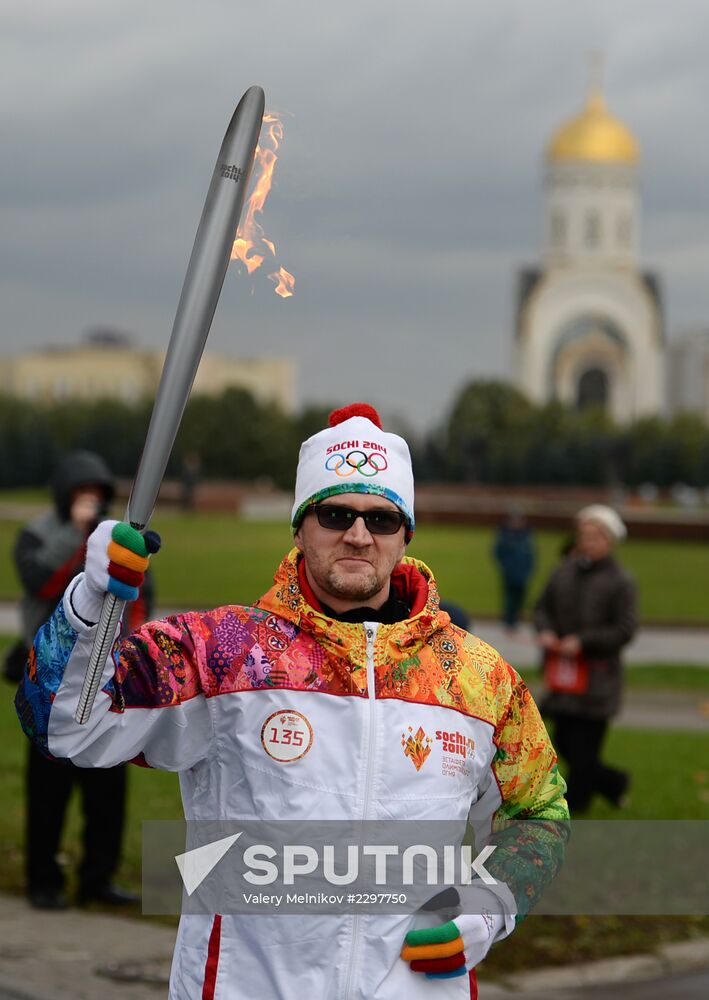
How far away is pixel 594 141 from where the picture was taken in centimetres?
8525

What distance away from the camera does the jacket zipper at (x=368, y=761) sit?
7.66 feet

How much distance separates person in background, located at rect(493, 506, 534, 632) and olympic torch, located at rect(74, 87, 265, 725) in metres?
13.5

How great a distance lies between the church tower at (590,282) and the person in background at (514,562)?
70.5 m

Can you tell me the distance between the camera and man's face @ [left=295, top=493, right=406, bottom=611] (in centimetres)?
248

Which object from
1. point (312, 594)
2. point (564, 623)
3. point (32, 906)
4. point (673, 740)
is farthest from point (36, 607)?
point (673, 740)

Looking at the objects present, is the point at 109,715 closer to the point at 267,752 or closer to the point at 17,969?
the point at 267,752

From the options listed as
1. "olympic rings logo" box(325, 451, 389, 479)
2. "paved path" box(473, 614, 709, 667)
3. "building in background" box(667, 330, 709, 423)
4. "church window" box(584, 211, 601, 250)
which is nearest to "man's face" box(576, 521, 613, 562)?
"olympic rings logo" box(325, 451, 389, 479)

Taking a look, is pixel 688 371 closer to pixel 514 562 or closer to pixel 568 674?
pixel 514 562

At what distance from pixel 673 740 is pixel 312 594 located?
6928mm

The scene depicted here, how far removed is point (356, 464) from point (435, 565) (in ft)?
73.2

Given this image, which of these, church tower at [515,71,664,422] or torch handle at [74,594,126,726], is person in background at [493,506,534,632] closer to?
torch handle at [74,594,126,726]

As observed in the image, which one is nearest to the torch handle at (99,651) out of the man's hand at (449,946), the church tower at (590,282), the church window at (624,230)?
the man's hand at (449,946)

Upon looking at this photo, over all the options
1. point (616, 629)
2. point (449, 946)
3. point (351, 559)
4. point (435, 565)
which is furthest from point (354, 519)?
point (435, 565)

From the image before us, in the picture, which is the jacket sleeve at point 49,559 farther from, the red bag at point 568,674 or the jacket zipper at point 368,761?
the jacket zipper at point 368,761
